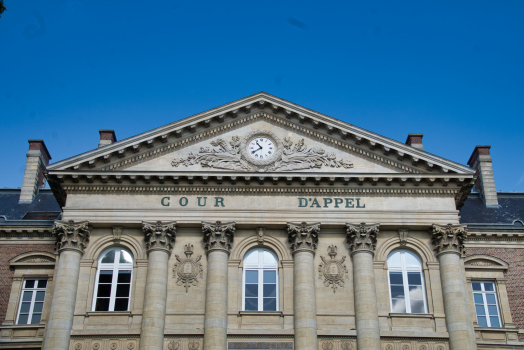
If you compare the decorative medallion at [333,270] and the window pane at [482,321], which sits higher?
the decorative medallion at [333,270]

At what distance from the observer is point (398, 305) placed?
24125 millimetres

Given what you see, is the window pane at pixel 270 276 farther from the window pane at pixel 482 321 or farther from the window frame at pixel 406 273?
the window pane at pixel 482 321

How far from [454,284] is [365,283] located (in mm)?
3185

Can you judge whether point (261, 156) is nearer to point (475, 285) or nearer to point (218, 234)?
point (218, 234)

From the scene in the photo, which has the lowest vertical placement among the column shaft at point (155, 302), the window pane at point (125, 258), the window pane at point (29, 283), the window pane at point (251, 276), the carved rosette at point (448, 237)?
the column shaft at point (155, 302)

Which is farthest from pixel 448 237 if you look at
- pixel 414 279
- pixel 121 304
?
pixel 121 304

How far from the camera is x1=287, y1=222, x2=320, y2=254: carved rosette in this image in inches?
966

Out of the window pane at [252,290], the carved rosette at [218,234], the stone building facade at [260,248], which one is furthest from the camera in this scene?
the carved rosette at [218,234]

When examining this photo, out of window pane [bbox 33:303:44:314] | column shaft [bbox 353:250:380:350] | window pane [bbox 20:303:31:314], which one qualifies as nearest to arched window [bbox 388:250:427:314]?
column shaft [bbox 353:250:380:350]

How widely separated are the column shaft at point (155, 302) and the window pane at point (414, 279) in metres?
8.98

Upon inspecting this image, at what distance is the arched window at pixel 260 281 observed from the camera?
947 inches

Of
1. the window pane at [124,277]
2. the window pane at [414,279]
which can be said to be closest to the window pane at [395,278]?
the window pane at [414,279]

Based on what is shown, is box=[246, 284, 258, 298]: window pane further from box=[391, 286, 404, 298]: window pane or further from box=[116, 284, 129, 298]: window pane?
box=[391, 286, 404, 298]: window pane

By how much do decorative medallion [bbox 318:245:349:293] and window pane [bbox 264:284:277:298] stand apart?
5.60 ft
